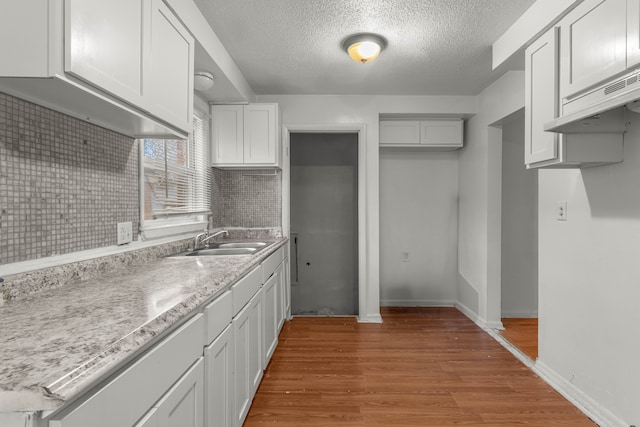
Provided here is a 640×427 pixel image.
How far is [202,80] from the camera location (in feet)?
8.39

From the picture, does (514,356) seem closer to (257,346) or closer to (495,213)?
(495,213)

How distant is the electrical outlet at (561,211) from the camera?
221 centimetres

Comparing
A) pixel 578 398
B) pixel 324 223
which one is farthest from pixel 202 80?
pixel 578 398

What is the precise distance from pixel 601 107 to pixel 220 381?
6.19 ft

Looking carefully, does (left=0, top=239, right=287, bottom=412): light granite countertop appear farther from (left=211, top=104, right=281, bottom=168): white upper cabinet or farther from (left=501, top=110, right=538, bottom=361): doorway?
(left=501, top=110, right=538, bottom=361): doorway

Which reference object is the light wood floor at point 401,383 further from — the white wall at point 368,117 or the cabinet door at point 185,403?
the cabinet door at point 185,403

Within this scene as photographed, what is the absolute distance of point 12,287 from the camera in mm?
1109

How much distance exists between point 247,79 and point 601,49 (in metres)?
2.66

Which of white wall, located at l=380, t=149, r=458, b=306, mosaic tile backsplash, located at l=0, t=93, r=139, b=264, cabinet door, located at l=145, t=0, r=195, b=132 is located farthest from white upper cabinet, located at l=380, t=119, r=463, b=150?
mosaic tile backsplash, located at l=0, t=93, r=139, b=264

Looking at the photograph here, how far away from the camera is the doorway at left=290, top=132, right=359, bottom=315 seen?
4652 mm

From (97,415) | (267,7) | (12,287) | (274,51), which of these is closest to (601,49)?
(267,7)

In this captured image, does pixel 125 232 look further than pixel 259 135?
No

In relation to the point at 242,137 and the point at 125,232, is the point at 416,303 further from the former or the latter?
the point at 125,232

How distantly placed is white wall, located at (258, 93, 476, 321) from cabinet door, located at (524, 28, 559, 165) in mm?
1684
